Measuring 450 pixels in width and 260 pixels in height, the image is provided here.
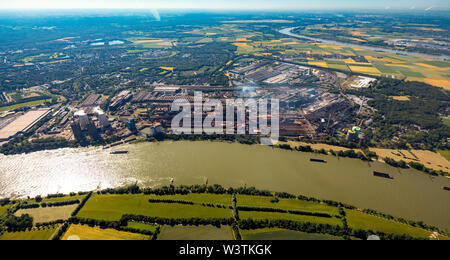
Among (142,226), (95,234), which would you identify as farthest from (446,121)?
(95,234)

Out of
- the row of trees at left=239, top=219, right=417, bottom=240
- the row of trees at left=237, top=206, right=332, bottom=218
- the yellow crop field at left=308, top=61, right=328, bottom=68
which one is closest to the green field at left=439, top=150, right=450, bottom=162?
the row of trees at left=239, top=219, right=417, bottom=240

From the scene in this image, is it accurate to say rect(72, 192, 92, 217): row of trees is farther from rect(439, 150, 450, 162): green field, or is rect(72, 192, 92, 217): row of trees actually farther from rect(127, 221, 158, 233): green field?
rect(439, 150, 450, 162): green field

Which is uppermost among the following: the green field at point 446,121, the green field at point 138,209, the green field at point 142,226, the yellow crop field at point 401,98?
the yellow crop field at point 401,98

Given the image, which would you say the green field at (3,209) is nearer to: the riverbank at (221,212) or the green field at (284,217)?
the riverbank at (221,212)

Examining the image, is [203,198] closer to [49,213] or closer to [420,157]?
[49,213]

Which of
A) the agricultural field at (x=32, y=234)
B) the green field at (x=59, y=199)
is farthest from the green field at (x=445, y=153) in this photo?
the agricultural field at (x=32, y=234)

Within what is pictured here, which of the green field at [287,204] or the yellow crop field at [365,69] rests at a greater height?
the yellow crop field at [365,69]

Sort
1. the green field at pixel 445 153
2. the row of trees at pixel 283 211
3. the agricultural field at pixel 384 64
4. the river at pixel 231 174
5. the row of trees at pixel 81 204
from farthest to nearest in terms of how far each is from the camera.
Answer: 1. the agricultural field at pixel 384 64
2. the green field at pixel 445 153
3. the river at pixel 231 174
4. the row of trees at pixel 81 204
5. the row of trees at pixel 283 211
